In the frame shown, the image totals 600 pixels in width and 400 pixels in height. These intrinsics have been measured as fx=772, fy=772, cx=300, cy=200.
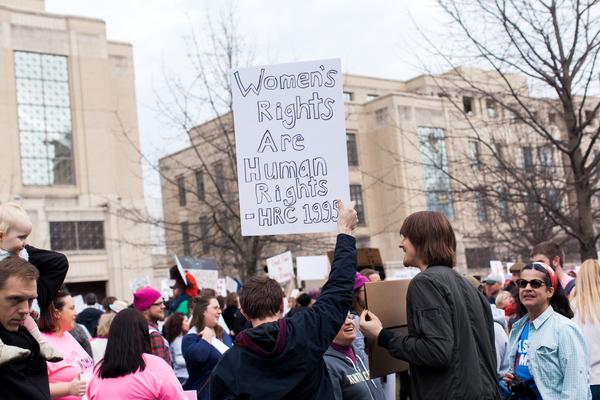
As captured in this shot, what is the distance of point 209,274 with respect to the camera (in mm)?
14586

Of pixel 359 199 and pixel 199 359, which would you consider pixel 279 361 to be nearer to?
pixel 199 359

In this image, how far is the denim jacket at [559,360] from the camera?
15.8 feet

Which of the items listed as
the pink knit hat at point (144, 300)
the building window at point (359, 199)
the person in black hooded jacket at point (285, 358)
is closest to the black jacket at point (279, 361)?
the person in black hooded jacket at point (285, 358)

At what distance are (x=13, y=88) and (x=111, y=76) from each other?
6157 mm

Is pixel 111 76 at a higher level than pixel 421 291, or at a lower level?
higher

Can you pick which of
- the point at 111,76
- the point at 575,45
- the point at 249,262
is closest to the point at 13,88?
the point at 111,76

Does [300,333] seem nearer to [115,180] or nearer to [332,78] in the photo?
[332,78]

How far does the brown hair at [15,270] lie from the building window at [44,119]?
3906cm

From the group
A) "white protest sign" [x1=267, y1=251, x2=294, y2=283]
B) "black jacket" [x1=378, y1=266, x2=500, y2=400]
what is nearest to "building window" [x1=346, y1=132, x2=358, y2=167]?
"white protest sign" [x1=267, y1=251, x2=294, y2=283]

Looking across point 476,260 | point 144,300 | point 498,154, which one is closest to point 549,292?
point 144,300

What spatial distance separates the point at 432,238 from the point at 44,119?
39.8m

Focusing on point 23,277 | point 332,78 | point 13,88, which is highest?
point 13,88

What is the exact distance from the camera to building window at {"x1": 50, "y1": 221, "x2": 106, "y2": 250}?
1599 inches

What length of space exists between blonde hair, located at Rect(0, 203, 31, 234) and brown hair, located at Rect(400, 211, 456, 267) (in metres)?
2.00
